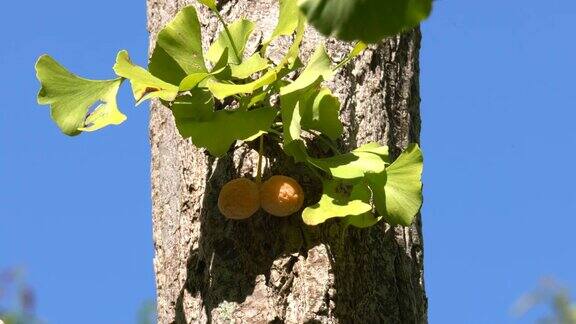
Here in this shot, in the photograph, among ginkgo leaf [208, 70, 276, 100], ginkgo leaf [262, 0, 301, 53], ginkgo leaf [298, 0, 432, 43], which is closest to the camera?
ginkgo leaf [298, 0, 432, 43]

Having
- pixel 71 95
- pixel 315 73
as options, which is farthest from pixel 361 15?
pixel 71 95

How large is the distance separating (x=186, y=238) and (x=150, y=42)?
1.64 feet

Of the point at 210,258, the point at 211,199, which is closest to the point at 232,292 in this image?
the point at 210,258

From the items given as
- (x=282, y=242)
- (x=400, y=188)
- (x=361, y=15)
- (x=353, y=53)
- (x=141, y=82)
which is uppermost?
(x=353, y=53)

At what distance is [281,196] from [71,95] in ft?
1.51

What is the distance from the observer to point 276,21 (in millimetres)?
1827

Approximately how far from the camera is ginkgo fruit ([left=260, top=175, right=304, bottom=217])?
1615 mm

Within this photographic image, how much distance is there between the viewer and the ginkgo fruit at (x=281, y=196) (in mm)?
1615

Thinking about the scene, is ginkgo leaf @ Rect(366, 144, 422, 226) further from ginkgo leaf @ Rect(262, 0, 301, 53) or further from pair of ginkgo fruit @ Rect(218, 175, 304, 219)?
ginkgo leaf @ Rect(262, 0, 301, 53)

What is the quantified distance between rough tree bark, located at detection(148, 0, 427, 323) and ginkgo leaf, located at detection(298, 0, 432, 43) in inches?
38.5

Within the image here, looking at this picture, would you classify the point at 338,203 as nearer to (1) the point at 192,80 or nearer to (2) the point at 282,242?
(2) the point at 282,242

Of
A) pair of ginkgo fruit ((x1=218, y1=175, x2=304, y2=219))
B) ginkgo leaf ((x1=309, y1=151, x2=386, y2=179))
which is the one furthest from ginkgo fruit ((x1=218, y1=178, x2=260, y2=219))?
ginkgo leaf ((x1=309, y1=151, x2=386, y2=179))

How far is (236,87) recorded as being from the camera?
1.55 metres

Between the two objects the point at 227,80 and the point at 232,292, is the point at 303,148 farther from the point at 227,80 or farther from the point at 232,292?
the point at 232,292
